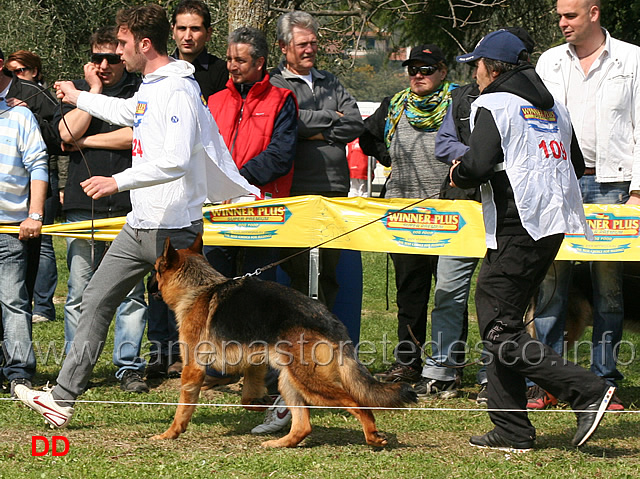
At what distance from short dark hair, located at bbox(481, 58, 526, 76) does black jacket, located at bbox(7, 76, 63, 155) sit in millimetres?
3236

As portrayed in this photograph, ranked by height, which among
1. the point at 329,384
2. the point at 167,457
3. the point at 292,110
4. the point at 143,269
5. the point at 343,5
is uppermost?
the point at 343,5

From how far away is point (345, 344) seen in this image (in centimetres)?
Answer: 495

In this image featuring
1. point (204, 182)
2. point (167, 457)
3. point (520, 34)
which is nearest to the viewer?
point (167, 457)

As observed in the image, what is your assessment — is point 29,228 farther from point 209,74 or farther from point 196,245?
point 209,74

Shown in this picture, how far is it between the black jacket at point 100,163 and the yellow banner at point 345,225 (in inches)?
8.0

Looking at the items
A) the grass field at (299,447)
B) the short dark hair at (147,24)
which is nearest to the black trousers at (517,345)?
the grass field at (299,447)

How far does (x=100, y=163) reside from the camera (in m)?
6.46

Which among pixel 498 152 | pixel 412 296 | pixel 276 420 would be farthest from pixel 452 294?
pixel 498 152

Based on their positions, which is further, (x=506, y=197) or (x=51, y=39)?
(x=51, y=39)

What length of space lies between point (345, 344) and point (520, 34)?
244 centimetres

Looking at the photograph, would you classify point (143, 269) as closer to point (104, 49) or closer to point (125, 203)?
point (125, 203)

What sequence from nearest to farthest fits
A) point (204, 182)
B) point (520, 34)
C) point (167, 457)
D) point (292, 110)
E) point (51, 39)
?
point (167, 457), point (204, 182), point (520, 34), point (292, 110), point (51, 39)

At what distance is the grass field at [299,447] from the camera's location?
452 cm

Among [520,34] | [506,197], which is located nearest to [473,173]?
[506,197]
